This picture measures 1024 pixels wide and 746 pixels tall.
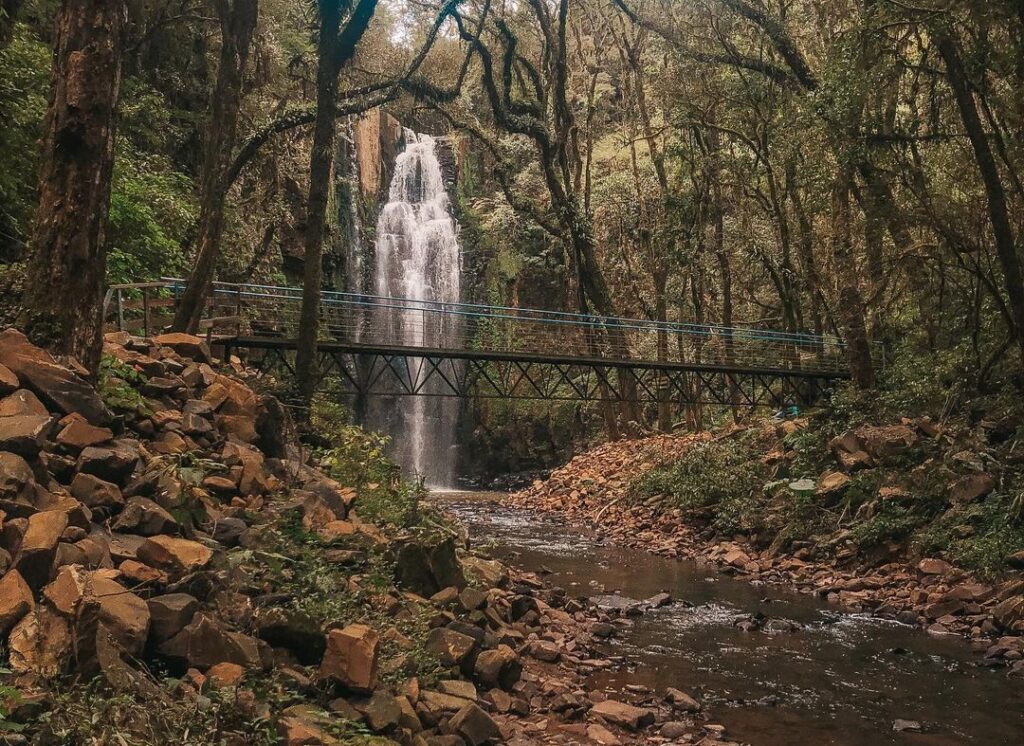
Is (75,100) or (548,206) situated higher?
(548,206)

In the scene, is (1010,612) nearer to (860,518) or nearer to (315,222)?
(860,518)

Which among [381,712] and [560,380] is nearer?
[381,712]

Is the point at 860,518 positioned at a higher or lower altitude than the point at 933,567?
higher

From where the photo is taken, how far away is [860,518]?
11.8 metres

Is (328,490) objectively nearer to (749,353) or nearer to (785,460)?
(785,460)

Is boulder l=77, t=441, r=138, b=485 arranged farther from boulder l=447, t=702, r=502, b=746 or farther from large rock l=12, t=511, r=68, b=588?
boulder l=447, t=702, r=502, b=746

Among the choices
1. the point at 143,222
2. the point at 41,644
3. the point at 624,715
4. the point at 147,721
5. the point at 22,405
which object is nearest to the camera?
the point at 147,721

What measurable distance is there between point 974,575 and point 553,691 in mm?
6270

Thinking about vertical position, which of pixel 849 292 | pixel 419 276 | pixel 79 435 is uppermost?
pixel 419 276

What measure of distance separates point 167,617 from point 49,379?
2089 millimetres

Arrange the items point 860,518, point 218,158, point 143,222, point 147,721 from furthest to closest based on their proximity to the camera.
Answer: point 143,222 → point 860,518 → point 218,158 → point 147,721

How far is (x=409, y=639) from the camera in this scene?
532 cm

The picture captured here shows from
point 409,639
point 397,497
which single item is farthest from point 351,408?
point 409,639

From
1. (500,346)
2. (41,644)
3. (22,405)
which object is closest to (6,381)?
(22,405)
